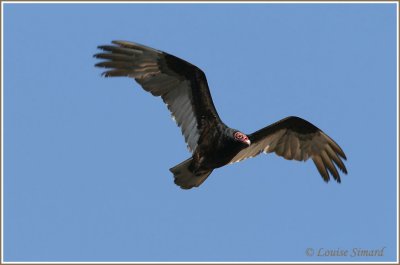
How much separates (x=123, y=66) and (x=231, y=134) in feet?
6.16

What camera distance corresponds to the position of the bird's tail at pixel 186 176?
11523 mm

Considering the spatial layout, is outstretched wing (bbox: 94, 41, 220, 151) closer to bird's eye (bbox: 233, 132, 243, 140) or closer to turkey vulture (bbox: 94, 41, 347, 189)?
turkey vulture (bbox: 94, 41, 347, 189)

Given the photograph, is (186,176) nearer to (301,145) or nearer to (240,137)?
(240,137)

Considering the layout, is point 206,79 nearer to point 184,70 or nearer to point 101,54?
point 184,70

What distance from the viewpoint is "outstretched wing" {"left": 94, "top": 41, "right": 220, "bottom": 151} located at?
11.4 m

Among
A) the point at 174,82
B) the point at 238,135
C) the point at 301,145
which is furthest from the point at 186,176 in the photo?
the point at 301,145

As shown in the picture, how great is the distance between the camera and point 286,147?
41.3 feet

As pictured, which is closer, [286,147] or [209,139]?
[209,139]

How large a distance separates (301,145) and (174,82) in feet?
8.15

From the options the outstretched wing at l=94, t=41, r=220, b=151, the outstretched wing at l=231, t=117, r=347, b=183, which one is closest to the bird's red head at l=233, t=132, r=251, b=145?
the outstretched wing at l=94, t=41, r=220, b=151

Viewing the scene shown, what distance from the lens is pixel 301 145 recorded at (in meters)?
12.7

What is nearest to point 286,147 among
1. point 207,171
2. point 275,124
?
Answer: point 275,124

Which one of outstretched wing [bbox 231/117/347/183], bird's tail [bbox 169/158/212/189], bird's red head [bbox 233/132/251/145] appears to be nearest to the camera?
bird's red head [bbox 233/132/251/145]

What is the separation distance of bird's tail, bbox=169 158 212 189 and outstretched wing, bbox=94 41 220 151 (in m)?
0.31
